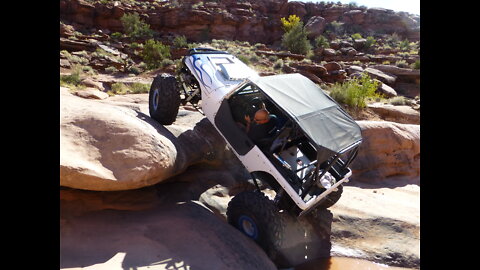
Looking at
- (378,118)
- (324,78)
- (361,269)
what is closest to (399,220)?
(361,269)

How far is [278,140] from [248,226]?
1.33 m

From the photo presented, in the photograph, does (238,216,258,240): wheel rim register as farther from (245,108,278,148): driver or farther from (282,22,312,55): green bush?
(282,22,312,55): green bush

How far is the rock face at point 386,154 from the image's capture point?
8305 mm

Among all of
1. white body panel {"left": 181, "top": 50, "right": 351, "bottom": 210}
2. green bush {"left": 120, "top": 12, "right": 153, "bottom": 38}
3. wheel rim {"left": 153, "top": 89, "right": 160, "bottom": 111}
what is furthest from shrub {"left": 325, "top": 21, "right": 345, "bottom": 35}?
wheel rim {"left": 153, "top": 89, "right": 160, "bottom": 111}

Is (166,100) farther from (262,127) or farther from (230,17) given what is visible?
(230,17)

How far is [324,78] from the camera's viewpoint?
2130cm

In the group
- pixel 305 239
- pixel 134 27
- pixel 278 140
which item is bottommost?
pixel 305 239

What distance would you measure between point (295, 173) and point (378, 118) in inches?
316

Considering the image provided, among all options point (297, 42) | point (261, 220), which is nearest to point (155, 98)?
point (261, 220)

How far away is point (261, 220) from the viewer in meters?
4.61

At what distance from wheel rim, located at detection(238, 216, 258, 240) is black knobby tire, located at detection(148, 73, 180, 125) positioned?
100 inches

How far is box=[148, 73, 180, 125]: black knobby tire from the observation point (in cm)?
625

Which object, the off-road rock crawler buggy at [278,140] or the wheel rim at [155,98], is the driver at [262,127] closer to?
the off-road rock crawler buggy at [278,140]

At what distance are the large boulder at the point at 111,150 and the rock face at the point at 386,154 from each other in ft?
15.6
